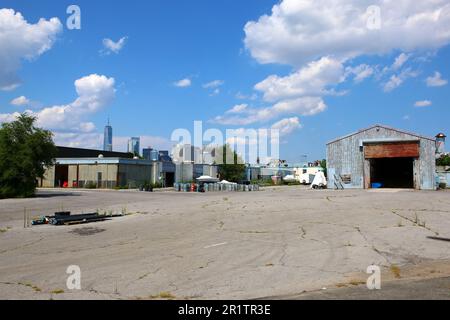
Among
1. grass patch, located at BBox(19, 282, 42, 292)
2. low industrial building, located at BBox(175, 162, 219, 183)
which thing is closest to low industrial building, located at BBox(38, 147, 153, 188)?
low industrial building, located at BBox(175, 162, 219, 183)

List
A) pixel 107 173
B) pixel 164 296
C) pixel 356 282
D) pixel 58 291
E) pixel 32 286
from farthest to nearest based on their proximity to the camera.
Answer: pixel 107 173, pixel 32 286, pixel 356 282, pixel 58 291, pixel 164 296

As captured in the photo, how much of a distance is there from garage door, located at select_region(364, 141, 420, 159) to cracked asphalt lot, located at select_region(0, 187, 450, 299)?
1140 inches

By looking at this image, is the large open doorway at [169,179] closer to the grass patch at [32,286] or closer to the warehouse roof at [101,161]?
the warehouse roof at [101,161]

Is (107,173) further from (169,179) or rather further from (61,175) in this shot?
(169,179)

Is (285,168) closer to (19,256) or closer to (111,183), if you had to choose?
(111,183)

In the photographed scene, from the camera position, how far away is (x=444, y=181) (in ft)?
169

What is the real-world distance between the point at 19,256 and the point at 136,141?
125 m

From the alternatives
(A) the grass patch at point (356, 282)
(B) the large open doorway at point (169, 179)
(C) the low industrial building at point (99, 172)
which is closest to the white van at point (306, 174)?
(B) the large open doorway at point (169, 179)

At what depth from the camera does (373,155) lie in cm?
4653

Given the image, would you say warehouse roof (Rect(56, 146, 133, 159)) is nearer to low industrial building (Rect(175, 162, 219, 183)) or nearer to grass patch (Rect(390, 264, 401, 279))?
low industrial building (Rect(175, 162, 219, 183))

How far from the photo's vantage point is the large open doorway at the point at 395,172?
52750mm

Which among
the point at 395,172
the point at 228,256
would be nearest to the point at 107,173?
the point at 395,172

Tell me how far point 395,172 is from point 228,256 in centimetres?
4972
